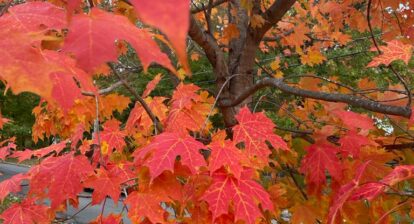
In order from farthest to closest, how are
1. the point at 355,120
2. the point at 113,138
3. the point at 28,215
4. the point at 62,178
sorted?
1. the point at 113,138
2. the point at 28,215
3. the point at 355,120
4. the point at 62,178

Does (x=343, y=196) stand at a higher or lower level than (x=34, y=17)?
lower

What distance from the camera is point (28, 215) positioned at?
1.75 m

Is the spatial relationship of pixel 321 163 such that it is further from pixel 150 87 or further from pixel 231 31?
pixel 231 31

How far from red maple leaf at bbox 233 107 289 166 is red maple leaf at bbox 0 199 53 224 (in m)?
0.90

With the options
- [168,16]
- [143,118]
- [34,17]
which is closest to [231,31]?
[143,118]

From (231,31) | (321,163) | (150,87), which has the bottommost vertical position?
(321,163)

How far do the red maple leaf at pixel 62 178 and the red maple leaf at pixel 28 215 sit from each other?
0.32 metres

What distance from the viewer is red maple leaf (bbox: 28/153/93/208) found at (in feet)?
4.52

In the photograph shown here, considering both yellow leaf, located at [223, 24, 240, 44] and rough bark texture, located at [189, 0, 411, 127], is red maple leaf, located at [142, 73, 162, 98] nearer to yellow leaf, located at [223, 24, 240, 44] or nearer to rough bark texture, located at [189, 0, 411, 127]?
rough bark texture, located at [189, 0, 411, 127]

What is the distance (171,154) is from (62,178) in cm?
42

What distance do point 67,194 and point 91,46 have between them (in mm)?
956

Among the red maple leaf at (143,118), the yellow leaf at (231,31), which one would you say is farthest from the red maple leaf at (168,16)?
the yellow leaf at (231,31)

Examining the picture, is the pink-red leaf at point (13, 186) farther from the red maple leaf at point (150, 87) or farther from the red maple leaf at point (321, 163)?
the red maple leaf at point (321, 163)

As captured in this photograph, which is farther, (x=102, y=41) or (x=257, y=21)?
(x=257, y=21)
